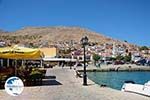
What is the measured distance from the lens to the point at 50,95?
1709 centimetres

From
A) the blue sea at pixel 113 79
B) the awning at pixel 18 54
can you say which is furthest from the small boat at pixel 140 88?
the blue sea at pixel 113 79

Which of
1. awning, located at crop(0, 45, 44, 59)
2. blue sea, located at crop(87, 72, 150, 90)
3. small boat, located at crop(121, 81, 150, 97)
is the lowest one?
blue sea, located at crop(87, 72, 150, 90)

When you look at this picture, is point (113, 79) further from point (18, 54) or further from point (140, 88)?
point (140, 88)

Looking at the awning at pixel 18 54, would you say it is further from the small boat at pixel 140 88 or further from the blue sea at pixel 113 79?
the blue sea at pixel 113 79

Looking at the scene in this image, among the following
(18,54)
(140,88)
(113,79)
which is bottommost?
(113,79)

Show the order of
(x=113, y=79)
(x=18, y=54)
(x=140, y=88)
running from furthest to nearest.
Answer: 1. (x=113, y=79)
2. (x=18, y=54)
3. (x=140, y=88)

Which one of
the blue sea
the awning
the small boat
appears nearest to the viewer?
the small boat

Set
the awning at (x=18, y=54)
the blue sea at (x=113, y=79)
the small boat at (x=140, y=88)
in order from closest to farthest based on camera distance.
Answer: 1. the small boat at (x=140, y=88)
2. the awning at (x=18, y=54)
3. the blue sea at (x=113, y=79)

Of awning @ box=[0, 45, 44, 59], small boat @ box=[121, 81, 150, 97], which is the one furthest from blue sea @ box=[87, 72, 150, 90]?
awning @ box=[0, 45, 44, 59]

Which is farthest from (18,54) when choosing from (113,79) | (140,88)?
(113,79)

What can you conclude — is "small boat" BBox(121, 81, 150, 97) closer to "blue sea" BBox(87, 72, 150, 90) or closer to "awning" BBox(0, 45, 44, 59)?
"awning" BBox(0, 45, 44, 59)

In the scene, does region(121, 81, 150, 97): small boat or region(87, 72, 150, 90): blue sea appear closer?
region(121, 81, 150, 97): small boat

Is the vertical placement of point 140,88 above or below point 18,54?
below

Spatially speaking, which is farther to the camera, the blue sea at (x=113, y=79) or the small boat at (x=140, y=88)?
the blue sea at (x=113, y=79)
